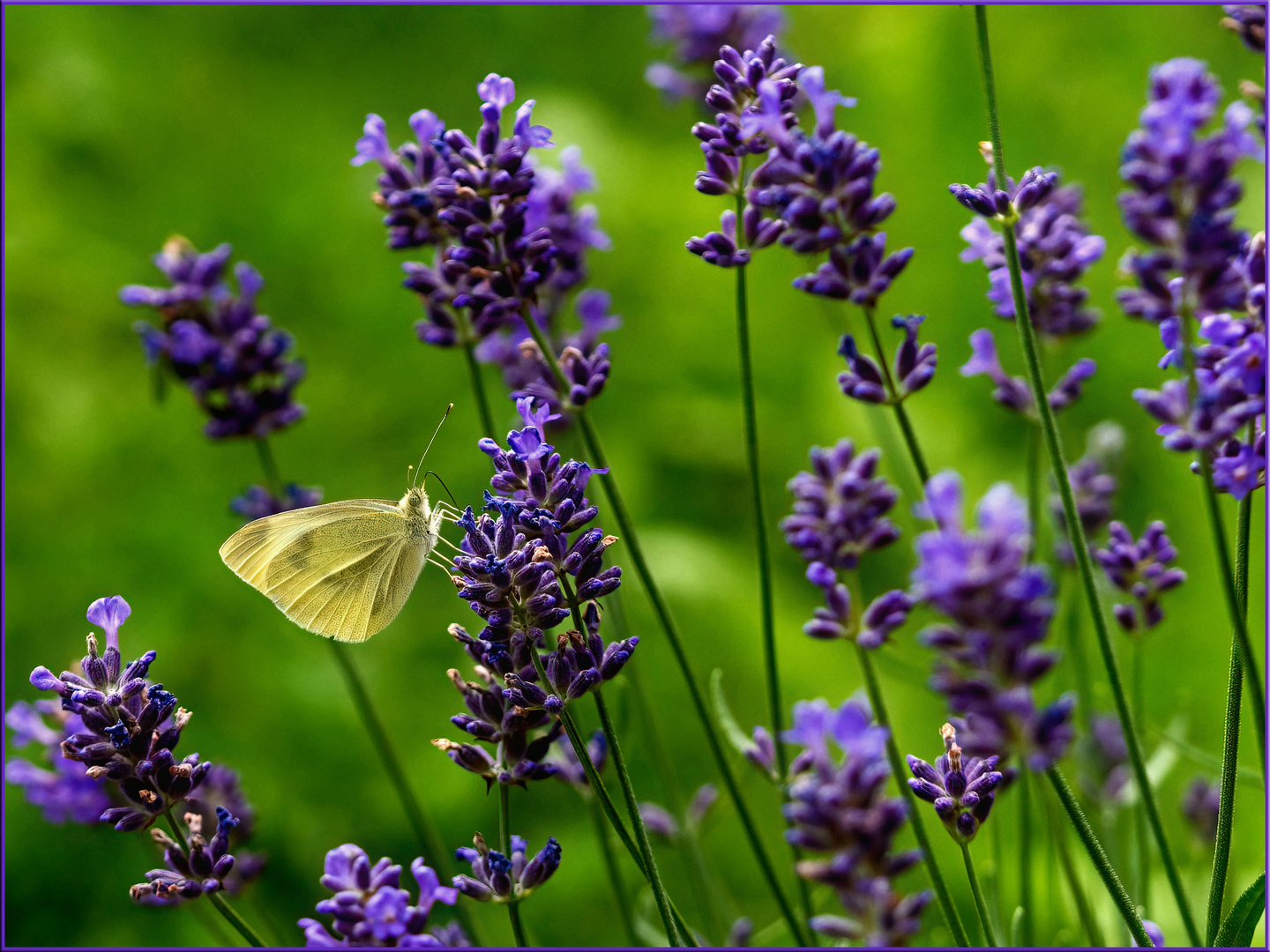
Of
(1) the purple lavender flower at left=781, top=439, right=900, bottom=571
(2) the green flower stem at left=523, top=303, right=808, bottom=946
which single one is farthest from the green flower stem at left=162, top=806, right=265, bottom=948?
(1) the purple lavender flower at left=781, top=439, right=900, bottom=571

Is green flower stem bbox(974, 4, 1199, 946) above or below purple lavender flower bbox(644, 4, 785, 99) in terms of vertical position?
below

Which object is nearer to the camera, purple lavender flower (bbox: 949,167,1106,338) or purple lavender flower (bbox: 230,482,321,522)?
purple lavender flower (bbox: 949,167,1106,338)

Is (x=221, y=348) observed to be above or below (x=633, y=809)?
above

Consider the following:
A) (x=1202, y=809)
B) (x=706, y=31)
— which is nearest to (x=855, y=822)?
(x=1202, y=809)

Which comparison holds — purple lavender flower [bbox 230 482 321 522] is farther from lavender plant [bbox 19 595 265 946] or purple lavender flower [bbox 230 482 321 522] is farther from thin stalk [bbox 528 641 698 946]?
thin stalk [bbox 528 641 698 946]

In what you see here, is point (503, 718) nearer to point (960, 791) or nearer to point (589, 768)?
point (589, 768)

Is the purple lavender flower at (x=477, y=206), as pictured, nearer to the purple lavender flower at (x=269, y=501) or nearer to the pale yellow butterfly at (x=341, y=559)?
the pale yellow butterfly at (x=341, y=559)
